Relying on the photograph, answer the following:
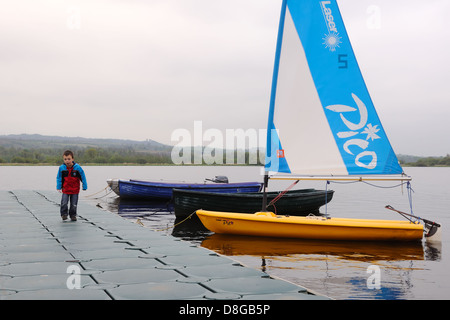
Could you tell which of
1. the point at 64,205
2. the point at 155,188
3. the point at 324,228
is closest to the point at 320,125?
the point at 324,228

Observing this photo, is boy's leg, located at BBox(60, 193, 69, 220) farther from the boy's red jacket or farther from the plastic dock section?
the plastic dock section

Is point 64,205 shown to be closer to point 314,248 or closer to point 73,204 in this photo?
point 73,204

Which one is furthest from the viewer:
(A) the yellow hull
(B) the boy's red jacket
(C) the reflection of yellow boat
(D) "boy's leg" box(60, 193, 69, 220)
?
(A) the yellow hull

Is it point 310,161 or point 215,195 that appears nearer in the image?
point 310,161

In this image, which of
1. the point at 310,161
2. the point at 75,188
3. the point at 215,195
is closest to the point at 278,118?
the point at 310,161

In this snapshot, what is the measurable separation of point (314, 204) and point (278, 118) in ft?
33.2

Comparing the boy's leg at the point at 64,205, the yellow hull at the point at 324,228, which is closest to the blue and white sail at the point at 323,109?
the yellow hull at the point at 324,228

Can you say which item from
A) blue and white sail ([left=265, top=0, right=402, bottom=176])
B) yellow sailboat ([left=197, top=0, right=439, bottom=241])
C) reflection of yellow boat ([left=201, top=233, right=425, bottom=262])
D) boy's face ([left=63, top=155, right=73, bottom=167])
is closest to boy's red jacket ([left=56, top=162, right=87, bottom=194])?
boy's face ([left=63, top=155, right=73, bottom=167])

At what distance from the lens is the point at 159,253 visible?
29.7 ft

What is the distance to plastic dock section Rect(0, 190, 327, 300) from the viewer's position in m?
6.10

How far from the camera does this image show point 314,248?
53.9 feet

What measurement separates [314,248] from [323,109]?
515 cm
